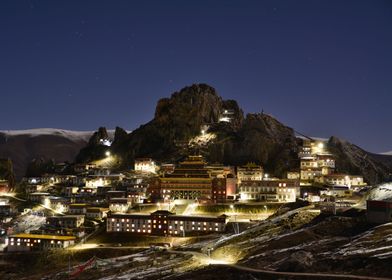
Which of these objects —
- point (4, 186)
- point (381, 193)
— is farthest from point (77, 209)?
point (381, 193)

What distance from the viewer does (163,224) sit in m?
108

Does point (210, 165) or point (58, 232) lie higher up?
point (210, 165)

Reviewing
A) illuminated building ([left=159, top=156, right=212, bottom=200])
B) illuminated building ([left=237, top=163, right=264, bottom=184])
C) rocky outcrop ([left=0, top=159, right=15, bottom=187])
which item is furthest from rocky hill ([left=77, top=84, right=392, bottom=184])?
rocky outcrop ([left=0, top=159, right=15, bottom=187])

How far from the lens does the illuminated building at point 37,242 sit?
103 m

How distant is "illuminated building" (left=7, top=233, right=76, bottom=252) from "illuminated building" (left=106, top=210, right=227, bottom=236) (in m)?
11.7

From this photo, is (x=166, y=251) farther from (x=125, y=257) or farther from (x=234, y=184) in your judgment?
(x=234, y=184)

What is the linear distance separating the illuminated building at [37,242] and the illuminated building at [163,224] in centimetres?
1170

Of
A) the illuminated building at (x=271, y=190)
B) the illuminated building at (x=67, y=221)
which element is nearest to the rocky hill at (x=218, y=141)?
the illuminated building at (x=271, y=190)

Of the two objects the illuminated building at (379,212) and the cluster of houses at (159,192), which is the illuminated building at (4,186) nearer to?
the cluster of houses at (159,192)

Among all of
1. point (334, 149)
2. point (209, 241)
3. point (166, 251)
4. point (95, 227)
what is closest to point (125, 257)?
point (166, 251)

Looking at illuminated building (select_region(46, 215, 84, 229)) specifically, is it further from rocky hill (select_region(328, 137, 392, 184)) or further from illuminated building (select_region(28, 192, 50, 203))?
rocky hill (select_region(328, 137, 392, 184))

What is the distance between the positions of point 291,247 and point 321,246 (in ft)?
17.9

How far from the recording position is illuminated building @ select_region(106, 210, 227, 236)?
104625 millimetres

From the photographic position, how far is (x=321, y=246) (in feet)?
208
